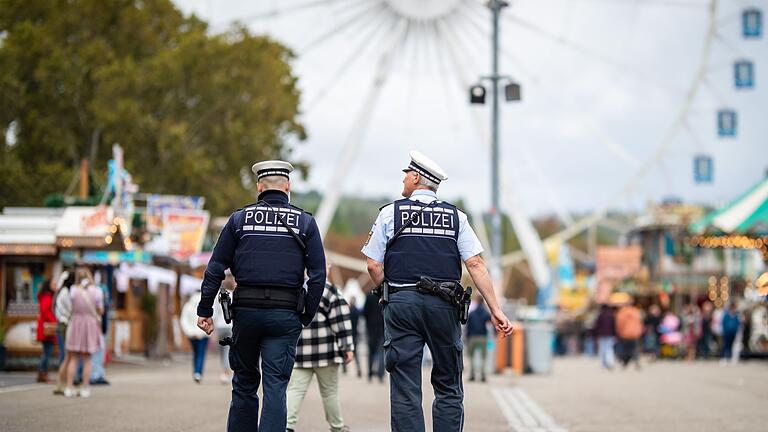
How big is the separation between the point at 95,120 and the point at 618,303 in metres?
16.4

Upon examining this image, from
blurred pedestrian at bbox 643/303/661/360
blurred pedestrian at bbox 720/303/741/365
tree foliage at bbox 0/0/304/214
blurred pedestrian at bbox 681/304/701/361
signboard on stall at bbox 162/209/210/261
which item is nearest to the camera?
signboard on stall at bbox 162/209/210/261

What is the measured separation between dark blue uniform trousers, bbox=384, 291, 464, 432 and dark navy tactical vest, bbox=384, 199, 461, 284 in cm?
16

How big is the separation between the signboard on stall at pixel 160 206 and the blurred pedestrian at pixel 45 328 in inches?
436

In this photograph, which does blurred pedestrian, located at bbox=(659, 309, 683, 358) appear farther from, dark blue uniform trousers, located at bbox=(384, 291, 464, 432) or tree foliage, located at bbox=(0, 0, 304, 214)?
dark blue uniform trousers, located at bbox=(384, 291, 464, 432)

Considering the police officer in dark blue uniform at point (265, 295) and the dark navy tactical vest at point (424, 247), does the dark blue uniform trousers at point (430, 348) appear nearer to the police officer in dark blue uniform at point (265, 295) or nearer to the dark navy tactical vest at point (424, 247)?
the dark navy tactical vest at point (424, 247)

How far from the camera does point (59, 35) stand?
39219mm

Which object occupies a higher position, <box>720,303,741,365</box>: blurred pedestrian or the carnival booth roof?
the carnival booth roof

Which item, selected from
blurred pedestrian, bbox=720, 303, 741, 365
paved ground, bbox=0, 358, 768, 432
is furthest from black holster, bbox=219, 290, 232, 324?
blurred pedestrian, bbox=720, 303, 741, 365

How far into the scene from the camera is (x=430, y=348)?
834 cm

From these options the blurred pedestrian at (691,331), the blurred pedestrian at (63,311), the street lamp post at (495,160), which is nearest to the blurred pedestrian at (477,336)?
the street lamp post at (495,160)

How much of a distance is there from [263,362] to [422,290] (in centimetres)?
110

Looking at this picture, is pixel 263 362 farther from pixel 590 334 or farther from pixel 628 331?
pixel 590 334

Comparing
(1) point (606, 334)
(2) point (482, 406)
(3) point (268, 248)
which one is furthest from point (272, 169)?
(1) point (606, 334)

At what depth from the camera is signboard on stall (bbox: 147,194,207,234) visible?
31859 millimetres
